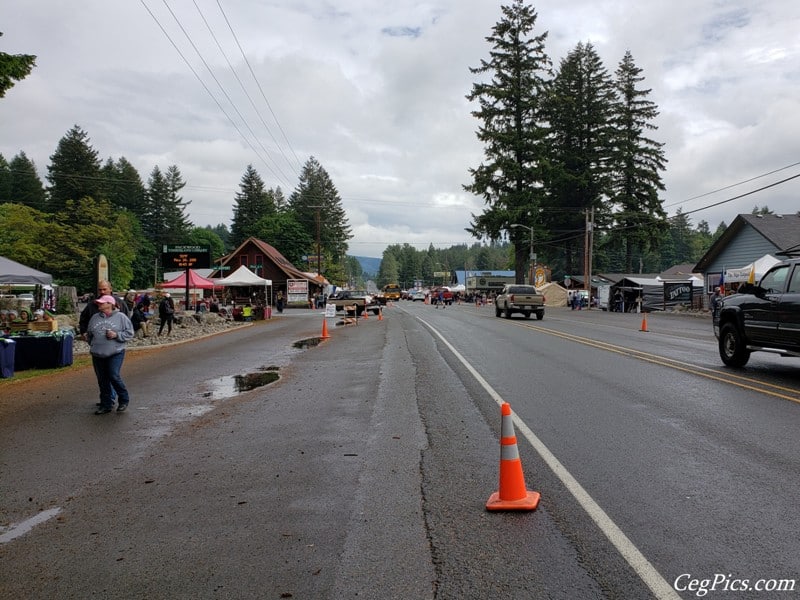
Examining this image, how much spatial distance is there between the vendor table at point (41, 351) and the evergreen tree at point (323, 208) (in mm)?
82337

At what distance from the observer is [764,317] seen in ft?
34.5

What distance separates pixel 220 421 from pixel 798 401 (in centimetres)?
782

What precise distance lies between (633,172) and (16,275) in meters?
56.7

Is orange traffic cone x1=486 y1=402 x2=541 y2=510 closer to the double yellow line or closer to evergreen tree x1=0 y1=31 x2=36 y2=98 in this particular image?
the double yellow line

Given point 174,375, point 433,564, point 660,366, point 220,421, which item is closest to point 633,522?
point 433,564

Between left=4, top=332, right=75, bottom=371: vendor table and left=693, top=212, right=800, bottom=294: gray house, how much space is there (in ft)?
112

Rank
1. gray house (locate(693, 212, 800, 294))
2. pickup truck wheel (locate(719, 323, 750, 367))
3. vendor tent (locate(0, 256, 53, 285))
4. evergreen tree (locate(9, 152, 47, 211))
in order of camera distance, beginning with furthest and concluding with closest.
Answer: evergreen tree (locate(9, 152, 47, 211)) < gray house (locate(693, 212, 800, 294)) < vendor tent (locate(0, 256, 53, 285)) < pickup truck wheel (locate(719, 323, 750, 367))

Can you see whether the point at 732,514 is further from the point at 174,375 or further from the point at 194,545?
the point at 174,375

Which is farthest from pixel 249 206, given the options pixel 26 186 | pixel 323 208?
pixel 26 186

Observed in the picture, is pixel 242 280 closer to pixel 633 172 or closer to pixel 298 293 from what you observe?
pixel 298 293

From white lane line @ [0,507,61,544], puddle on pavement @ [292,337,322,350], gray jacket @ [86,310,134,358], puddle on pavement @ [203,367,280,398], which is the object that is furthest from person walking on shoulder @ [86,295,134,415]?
puddle on pavement @ [292,337,322,350]

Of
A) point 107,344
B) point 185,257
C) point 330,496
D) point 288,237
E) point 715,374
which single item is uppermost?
point 288,237

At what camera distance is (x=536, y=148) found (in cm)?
5272

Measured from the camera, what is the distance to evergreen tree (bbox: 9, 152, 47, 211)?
80.9 m
